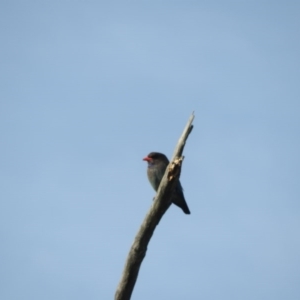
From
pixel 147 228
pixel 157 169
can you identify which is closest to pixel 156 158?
pixel 157 169

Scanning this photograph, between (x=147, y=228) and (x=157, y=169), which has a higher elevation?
(x=157, y=169)

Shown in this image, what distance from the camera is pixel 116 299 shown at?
24.8 ft

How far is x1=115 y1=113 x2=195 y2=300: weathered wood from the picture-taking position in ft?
24.6

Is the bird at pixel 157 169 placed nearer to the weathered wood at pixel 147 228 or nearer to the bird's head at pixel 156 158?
the bird's head at pixel 156 158

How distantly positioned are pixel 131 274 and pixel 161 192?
2.97ft

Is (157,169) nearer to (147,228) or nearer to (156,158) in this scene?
(156,158)

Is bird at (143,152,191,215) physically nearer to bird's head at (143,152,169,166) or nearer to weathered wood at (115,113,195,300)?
bird's head at (143,152,169,166)

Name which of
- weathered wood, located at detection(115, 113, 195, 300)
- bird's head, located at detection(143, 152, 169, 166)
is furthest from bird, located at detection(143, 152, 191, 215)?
weathered wood, located at detection(115, 113, 195, 300)

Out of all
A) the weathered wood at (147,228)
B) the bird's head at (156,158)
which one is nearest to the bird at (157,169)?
the bird's head at (156,158)

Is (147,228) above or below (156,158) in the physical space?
below

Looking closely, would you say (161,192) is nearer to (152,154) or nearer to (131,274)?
(131,274)

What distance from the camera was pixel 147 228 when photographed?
7.53 meters

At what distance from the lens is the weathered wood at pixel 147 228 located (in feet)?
24.6

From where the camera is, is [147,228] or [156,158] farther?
[156,158]
